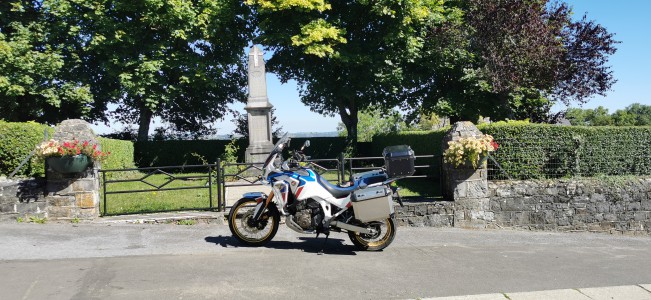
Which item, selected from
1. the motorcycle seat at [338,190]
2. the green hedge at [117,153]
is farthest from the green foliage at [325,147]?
the motorcycle seat at [338,190]

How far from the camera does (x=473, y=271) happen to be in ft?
18.4

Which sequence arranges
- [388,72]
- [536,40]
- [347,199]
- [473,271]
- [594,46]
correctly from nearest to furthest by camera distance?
[473,271] < [347,199] < [536,40] < [594,46] < [388,72]

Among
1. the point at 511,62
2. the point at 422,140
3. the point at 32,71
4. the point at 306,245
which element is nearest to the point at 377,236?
the point at 306,245

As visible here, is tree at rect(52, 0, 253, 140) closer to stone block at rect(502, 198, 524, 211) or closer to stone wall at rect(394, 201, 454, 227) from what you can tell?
stone wall at rect(394, 201, 454, 227)

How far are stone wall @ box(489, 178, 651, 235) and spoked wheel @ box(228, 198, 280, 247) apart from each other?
459cm

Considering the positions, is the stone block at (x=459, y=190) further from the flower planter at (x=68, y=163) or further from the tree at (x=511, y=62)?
the tree at (x=511, y=62)

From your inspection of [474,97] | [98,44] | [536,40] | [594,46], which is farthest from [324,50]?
[594,46]

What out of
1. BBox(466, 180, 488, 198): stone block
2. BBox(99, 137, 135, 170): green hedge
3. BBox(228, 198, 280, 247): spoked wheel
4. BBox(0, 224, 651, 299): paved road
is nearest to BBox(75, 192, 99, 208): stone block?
BBox(0, 224, 651, 299): paved road

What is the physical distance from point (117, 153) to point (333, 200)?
38.8 ft

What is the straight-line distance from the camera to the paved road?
4.74m

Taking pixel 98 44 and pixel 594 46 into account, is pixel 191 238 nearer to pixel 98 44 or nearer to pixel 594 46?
pixel 98 44

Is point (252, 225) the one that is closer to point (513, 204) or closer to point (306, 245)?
point (306, 245)

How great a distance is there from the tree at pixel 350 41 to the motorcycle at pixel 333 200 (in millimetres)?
A: 11823

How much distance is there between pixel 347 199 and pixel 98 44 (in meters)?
15.8
